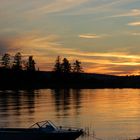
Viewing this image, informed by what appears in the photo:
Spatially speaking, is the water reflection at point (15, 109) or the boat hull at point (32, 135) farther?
the water reflection at point (15, 109)

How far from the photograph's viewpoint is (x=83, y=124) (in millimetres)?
55688

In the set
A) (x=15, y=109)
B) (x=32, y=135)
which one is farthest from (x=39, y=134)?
(x=15, y=109)

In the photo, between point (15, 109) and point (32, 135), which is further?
point (15, 109)

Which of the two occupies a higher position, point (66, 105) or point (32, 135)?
point (32, 135)

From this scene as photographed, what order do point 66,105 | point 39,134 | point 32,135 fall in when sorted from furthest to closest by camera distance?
point 66,105, point 39,134, point 32,135

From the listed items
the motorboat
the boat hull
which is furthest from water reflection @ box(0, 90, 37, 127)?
the boat hull

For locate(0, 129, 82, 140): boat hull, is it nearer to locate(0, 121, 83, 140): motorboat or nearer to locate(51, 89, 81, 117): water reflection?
locate(0, 121, 83, 140): motorboat

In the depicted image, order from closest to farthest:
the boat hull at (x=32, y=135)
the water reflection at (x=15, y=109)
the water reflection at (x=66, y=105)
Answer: the boat hull at (x=32, y=135) → the water reflection at (x=15, y=109) → the water reflection at (x=66, y=105)

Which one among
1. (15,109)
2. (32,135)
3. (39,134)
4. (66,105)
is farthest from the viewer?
(66,105)

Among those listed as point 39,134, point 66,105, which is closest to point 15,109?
point 66,105

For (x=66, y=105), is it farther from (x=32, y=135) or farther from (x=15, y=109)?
(x=32, y=135)

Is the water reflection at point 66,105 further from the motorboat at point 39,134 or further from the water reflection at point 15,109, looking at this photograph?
the motorboat at point 39,134

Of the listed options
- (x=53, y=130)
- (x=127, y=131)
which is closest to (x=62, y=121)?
(x=127, y=131)

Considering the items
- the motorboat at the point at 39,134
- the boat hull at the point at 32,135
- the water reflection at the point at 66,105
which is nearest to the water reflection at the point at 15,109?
the water reflection at the point at 66,105
